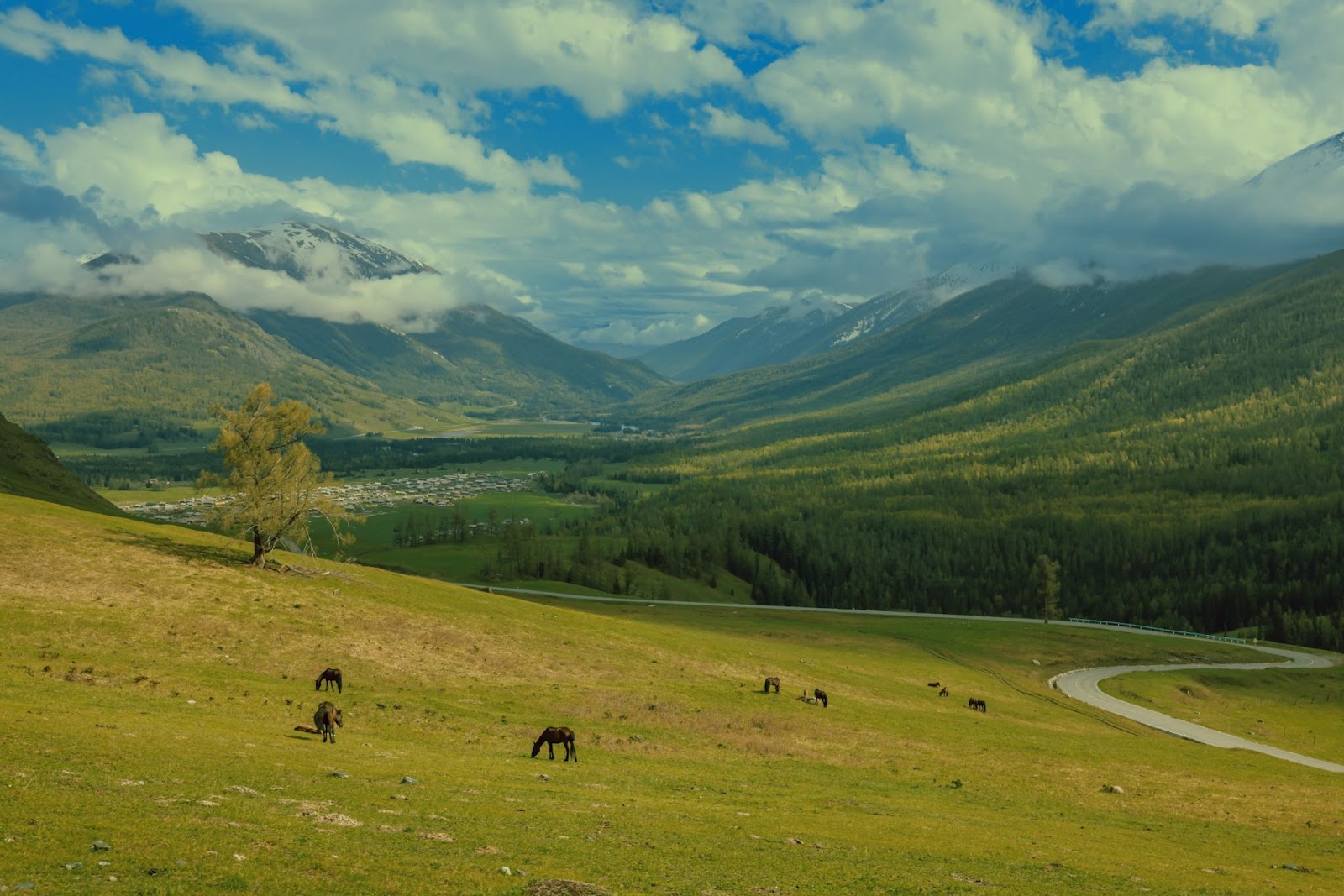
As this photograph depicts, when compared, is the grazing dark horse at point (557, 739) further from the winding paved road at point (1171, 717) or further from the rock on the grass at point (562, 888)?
the winding paved road at point (1171, 717)

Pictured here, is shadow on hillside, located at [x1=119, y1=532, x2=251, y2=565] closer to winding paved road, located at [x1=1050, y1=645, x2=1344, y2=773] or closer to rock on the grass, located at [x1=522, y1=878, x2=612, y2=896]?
rock on the grass, located at [x1=522, y1=878, x2=612, y2=896]

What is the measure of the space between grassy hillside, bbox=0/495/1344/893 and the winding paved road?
612cm

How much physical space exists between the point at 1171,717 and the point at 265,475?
9365 cm

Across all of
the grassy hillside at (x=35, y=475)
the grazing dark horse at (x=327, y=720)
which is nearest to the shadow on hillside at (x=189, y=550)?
the grassy hillside at (x=35, y=475)

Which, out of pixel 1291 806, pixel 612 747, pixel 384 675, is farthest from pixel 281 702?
pixel 1291 806

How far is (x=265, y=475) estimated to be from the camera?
72.8 m

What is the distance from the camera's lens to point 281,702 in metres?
44.9

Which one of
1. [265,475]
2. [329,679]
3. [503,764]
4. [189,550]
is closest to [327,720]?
[503,764]

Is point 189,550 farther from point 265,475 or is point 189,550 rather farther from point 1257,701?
point 1257,701

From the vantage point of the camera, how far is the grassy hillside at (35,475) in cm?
9144

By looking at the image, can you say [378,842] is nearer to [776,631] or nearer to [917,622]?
[776,631]

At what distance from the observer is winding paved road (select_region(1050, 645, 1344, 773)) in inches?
3142

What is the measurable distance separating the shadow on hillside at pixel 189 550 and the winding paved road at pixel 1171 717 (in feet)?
279

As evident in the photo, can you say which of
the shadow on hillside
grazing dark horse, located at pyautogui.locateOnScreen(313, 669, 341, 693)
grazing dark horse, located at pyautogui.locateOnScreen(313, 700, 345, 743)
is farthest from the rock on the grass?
the shadow on hillside
